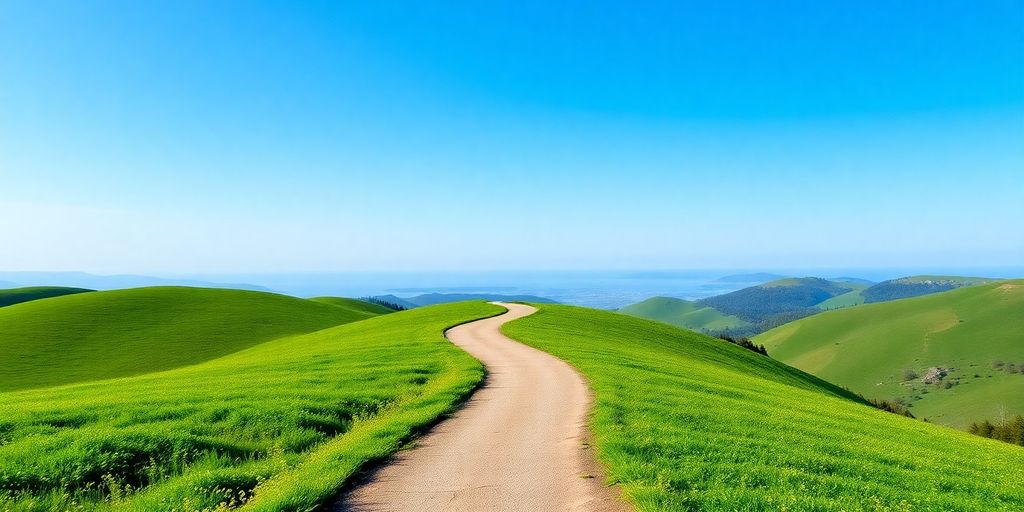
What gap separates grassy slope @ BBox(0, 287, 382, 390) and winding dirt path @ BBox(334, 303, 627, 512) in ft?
209

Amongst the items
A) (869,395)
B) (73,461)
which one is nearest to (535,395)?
(73,461)

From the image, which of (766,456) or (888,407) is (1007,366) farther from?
(766,456)

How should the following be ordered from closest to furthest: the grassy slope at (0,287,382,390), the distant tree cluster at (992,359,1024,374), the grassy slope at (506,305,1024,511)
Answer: the grassy slope at (506,305,1024,511) → the grassy slope at (0,287,382,390) → the distant tree cluster at (992,359,1024,374)

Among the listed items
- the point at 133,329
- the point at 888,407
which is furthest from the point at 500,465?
the point at 888,407

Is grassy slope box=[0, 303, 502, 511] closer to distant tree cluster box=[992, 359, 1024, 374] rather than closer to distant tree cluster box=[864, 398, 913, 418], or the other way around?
distant tree cluster box=[864, 398, 913, 418]

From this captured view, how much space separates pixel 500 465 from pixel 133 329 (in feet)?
293

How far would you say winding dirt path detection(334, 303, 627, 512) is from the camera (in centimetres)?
854

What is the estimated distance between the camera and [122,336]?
241 ft

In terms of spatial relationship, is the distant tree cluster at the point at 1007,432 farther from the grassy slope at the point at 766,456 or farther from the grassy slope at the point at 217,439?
the grassy slope at the point at 217,439

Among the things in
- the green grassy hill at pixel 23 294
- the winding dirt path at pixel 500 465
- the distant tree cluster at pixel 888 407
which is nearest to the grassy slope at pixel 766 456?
the winding dirt path at pixel 500 465

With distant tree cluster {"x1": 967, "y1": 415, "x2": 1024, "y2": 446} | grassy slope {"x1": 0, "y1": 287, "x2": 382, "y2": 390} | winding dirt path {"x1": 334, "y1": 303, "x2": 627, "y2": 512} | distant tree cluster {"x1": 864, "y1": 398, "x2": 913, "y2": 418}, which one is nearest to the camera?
winding dirt path {"x1": 334, "y1": 303, "x2": 627, "y2": 512}

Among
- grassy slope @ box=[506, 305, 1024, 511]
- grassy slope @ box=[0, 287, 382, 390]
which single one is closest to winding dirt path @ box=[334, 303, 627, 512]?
grassy slope @ box=[506, 305, 1024, 511]

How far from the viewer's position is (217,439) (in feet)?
38.1

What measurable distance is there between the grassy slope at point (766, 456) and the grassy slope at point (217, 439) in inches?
224
